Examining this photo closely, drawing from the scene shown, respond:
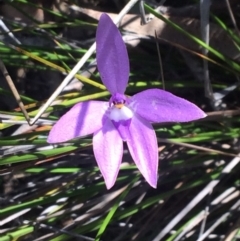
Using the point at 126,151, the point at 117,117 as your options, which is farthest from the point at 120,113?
the point at 126,151

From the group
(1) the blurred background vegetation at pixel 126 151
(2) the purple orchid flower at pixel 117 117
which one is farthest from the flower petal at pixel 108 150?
(1) the blurred background vegetation at pixel 126 151

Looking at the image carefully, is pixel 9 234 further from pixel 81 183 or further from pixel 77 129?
pixel 77 129

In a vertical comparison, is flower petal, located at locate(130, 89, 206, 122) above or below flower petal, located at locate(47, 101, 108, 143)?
below

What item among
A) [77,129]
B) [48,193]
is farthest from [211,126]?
[77,129]

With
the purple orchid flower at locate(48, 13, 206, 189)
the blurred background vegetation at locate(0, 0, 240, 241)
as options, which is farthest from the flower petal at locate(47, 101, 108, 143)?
the blurred background vegetation at locate(0, 0, 240, 241)

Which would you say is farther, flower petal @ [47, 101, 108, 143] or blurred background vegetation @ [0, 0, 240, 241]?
blurred background vegetation @ [0, 0, 240, 241]

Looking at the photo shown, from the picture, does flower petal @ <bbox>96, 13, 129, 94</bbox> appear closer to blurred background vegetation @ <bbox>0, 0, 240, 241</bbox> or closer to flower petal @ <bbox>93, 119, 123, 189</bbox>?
flower petal @ <bbox>93, 119, 123, 189</bbox>
